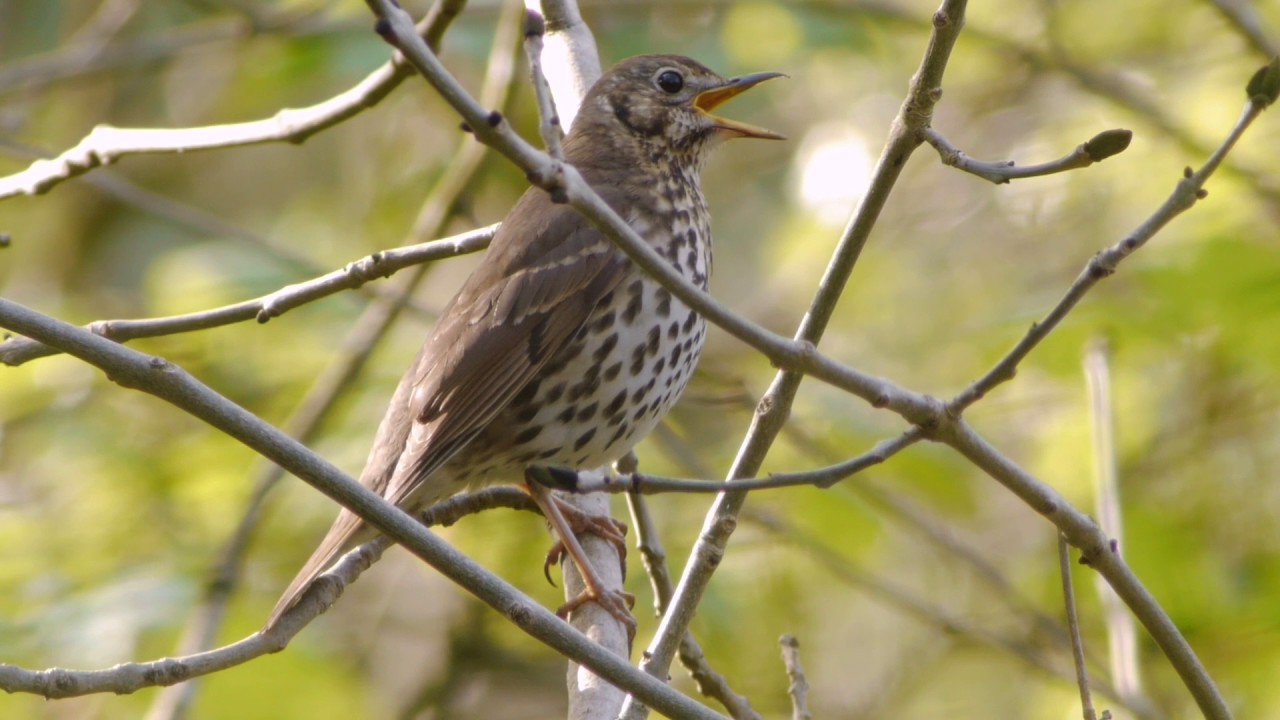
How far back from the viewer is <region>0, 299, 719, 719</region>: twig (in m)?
2.55

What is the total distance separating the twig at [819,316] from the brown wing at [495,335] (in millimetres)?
1173

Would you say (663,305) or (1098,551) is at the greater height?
(663,305)

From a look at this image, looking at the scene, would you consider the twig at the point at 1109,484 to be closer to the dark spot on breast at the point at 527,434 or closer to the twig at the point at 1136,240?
the dark spot on breast at the point at 527,434

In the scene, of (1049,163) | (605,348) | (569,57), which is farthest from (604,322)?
(1049,163)

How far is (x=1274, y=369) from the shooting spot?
559cm

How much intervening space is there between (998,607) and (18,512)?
4.64 m

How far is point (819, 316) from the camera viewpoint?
305 centimetres

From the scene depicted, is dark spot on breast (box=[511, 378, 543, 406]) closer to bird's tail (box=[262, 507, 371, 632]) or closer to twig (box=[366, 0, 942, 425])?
bird's tail (box=[262, 507, 371, 632])

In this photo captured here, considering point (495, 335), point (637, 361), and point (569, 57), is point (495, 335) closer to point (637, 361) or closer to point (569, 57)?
point (637, 361)

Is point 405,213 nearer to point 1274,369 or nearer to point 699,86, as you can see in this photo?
point 699,86

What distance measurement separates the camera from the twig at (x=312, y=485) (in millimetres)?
2551

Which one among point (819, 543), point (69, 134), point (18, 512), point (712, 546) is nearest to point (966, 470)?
point (819, 543)

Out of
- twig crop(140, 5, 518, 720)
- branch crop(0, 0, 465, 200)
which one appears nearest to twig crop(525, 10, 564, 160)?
branch crop(0, 0, 465, 200)

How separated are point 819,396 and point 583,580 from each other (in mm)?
1944
